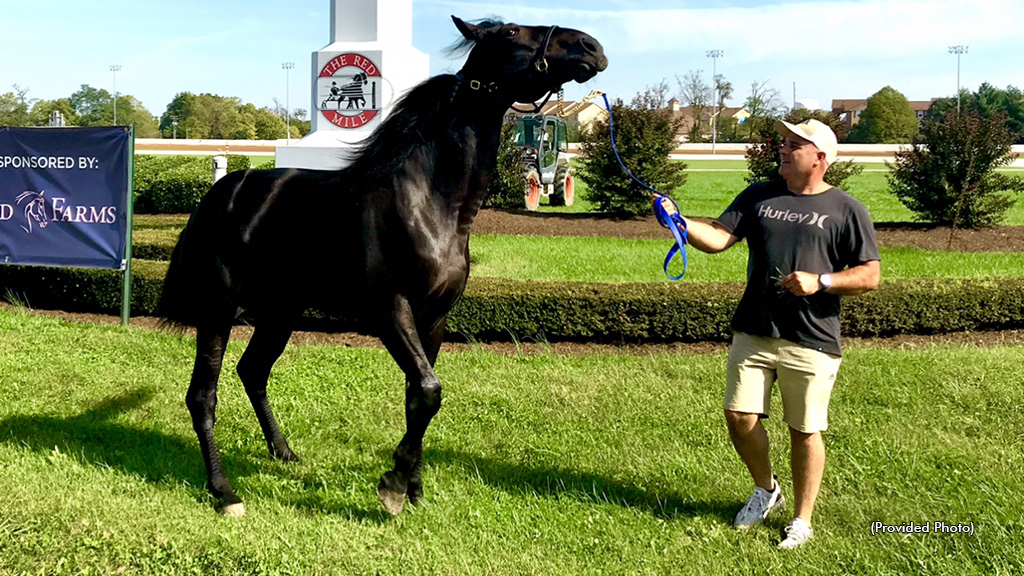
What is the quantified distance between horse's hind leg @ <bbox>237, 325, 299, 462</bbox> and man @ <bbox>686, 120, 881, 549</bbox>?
248 cm

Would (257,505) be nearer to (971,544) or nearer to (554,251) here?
(971,544)

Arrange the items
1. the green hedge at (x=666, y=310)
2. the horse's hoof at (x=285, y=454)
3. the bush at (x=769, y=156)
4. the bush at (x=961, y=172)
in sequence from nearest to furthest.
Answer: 1. the horse's hoof at (x=285, y=454)
2. the green hedge at (x=666, y=310)
3. the bush at (x=961, y=172)
4. the bush at (x=769, y=156)

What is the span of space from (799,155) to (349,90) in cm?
659

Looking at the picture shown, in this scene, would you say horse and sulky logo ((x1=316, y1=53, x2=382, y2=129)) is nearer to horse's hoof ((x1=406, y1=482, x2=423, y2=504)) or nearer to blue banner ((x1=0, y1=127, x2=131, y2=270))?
blue banner ((x1=0, y1=127, x2=131, y2=270))

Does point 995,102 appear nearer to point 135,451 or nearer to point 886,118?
point 886,118

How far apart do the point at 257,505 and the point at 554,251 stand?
31.8 feet

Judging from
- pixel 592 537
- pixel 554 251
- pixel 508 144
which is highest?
pixel 508 144

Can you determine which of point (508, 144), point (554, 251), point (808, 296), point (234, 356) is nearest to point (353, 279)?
point (808, 296)

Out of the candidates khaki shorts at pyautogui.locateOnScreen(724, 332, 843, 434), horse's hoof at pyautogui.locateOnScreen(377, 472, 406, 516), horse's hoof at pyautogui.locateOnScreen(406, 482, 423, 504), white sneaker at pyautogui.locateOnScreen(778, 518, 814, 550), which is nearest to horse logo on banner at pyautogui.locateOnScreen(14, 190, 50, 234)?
horse's hoof at pyautogui.locateOnScreen(406, 482, 423, 504)

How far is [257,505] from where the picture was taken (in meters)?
4.54

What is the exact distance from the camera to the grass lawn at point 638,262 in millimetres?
11336

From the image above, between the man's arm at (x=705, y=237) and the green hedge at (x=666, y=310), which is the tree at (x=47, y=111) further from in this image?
the man's arm at (x=705, y=237)

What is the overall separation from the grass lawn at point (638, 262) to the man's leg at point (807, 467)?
636 cm

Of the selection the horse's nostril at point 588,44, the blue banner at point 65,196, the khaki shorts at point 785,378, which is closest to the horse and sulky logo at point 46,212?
the blue banner at point 65,196
